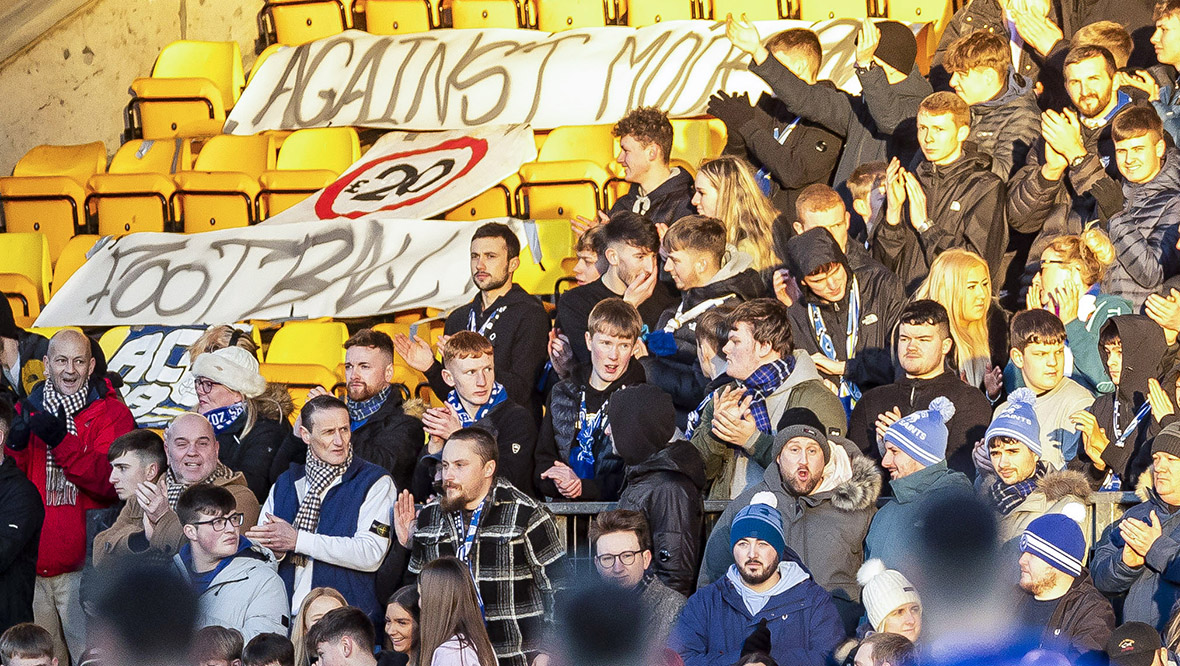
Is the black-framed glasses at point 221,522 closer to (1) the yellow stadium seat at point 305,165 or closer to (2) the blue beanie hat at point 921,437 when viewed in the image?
(2) the blue beanie hat at point 921,437

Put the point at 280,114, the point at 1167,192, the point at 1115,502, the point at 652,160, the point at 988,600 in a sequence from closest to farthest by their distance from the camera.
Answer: the point at 988,600 → the point at 1115,502 → the point at 1167,192 → the point at 652,160 → the point at 280,114

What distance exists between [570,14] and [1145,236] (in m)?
5.31

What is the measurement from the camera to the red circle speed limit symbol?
10.2m

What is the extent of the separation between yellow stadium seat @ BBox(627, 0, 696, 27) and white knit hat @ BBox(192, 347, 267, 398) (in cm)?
480

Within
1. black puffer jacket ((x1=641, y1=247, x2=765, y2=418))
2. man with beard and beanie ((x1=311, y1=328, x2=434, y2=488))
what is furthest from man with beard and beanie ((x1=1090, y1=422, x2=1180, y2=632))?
man with beard and beanie ((x1=311, y1=328, x2=434, y2=488))

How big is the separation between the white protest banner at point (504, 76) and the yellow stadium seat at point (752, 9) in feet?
0.83

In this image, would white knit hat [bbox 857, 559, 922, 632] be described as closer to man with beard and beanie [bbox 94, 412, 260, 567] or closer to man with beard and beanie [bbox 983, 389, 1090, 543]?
man with beard and beanie [bbox 983, 389, 1090, 543]

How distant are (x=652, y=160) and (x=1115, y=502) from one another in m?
3.02

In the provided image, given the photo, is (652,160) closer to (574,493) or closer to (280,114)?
(574,493)

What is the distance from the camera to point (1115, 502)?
238 inches

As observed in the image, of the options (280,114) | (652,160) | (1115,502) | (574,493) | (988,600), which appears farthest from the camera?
(280,114)

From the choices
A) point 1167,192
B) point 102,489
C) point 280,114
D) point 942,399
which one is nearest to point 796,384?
point 942,399

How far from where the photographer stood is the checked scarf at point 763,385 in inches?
245

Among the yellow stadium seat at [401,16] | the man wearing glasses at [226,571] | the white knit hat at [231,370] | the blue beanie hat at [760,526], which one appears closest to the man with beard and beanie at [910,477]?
the blue beanie hat at [760,526]
